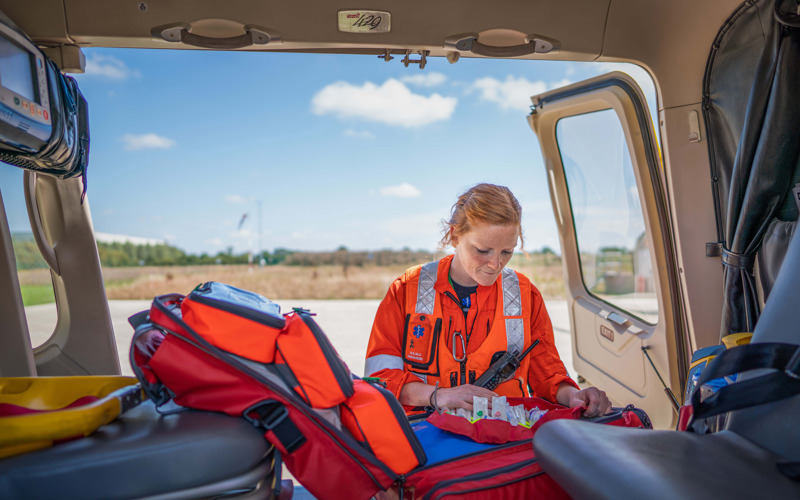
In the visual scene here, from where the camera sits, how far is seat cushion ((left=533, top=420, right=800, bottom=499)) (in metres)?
1.07

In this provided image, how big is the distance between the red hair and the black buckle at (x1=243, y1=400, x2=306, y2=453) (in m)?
1.20

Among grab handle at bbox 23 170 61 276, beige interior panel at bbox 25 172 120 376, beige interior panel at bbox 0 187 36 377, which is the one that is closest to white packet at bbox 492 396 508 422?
beige interior panel at bbox 0 187 36 377

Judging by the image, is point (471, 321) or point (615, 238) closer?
point (471, 321)

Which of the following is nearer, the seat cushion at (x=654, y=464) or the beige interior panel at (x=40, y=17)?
the seat cushion at (x=654, y=464)

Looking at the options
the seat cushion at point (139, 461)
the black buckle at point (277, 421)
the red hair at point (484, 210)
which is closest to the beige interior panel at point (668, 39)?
the red hair at point (484, 210)

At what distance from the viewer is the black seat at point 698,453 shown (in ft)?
3.55

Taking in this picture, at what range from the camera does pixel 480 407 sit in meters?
1.82

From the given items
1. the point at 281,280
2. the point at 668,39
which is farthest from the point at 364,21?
the point at 281,280

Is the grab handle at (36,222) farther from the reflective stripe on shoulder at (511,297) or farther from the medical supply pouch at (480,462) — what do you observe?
the reflective stripe on shoulder at (511,297)

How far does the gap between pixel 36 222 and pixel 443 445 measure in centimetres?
244

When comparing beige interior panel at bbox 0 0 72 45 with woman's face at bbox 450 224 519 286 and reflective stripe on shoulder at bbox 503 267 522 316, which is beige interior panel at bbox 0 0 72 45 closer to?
woman's face at bbox 450 224 519 286

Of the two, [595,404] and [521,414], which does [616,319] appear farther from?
[521,414]

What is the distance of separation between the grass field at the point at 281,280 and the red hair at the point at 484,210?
1502 cm

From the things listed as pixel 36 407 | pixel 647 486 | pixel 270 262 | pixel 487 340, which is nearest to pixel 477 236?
pixel 487 340
